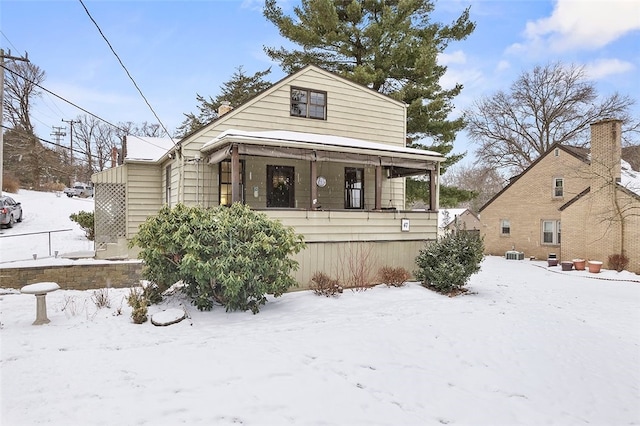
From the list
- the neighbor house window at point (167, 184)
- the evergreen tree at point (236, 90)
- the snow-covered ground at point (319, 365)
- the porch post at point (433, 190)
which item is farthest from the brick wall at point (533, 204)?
the evergreen tree at point (236, 90)

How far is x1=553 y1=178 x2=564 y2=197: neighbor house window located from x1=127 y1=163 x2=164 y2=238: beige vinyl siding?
21148 millimetres

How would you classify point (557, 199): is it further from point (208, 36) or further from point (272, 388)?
point (272, 388)

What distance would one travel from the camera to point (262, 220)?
25.8ft

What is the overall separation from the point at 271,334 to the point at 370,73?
52.4ft

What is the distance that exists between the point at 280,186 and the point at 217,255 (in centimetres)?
606

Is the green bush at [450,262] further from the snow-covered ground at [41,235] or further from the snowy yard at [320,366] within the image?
the snow-covered ground at [41,235]

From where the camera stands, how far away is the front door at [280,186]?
501 inches

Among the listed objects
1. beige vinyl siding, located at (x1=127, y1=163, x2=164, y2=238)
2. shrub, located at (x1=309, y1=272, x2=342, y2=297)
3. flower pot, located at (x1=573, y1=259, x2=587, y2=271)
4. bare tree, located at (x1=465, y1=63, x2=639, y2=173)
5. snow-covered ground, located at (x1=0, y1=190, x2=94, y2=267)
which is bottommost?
flower pot, located at (x1=573, y1=259, x2=587, y2=271)

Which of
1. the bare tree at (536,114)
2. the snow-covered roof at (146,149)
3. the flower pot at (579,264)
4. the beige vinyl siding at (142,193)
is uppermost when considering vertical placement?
the bare tree at (536,114)

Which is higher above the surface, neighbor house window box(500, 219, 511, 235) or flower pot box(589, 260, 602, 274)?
neighbor house window box(500, 219, 511, 235)

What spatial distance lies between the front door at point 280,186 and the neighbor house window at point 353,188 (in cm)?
217

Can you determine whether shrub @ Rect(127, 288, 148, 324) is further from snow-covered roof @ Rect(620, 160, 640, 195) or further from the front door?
snow-covered roof @ Rect(620, 160, 640, 195)

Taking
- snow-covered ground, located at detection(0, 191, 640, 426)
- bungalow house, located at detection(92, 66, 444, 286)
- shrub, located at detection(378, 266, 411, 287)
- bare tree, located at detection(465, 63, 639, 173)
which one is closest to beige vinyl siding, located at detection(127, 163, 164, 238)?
bungalow house, located at detection(92, 66, 444, 286)

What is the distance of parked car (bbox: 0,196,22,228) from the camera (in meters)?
17.0
